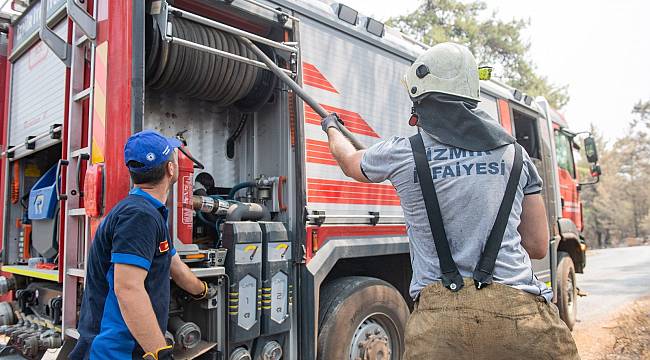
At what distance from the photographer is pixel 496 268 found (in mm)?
1817

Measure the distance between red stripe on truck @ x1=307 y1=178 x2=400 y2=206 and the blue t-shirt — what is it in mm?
1425

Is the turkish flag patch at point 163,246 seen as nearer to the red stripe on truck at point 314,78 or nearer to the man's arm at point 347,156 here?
the man's arm at point 347,156

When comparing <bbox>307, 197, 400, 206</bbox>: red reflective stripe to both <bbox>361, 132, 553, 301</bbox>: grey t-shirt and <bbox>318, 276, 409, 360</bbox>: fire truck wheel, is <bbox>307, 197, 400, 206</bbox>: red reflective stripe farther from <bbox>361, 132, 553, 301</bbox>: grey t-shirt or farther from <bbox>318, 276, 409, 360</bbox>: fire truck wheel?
<bbox>361, 132, 553, 301</bbox>: grey t-shirt

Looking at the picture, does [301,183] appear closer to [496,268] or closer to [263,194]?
[263,194]

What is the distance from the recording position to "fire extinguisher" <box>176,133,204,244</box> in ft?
9.43

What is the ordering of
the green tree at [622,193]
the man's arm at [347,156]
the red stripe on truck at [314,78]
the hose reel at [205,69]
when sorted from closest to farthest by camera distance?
the man's arm at [347,156] → the hose reel at [205,69] → the red stripe on truck at [314,78] → the green tree at [622,193]

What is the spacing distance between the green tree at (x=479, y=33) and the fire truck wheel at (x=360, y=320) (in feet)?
56.1

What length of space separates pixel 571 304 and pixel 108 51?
6932mm

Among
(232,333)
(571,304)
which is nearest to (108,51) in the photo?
(232,333)

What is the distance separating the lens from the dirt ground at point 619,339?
16.2 feet

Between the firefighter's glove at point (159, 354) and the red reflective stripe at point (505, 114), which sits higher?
the red reflective stripe at point (505, 114)

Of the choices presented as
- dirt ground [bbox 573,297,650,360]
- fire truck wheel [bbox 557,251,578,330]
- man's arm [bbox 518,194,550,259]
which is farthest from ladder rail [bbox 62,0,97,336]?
fire truck wheel [bbox 557,251,578,330]

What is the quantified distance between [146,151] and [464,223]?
1.36 m

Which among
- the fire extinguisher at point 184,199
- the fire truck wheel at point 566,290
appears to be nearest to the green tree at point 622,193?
the fire truck wheel at point 566,290
